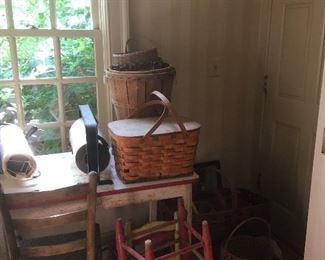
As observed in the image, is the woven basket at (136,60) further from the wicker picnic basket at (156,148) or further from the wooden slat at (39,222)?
the wooden slat at (39,222)

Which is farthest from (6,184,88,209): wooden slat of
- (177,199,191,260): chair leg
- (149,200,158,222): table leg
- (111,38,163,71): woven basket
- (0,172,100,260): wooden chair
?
(149,200,158,222): table leg

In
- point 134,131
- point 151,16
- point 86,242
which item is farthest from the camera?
point 151,16

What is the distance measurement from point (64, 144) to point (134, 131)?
0.69 meters

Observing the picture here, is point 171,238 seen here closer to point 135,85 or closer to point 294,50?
point 135,85

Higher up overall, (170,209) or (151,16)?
(151,16)

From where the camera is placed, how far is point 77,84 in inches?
80.7

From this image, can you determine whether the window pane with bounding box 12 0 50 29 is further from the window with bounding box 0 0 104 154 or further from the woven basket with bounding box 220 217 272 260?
the woven basket with bounding box 220 217 272 260

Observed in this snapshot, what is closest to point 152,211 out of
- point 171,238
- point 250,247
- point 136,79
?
point 171,238

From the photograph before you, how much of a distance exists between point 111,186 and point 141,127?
29cm

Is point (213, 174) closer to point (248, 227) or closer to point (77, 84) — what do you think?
point (248, 227)

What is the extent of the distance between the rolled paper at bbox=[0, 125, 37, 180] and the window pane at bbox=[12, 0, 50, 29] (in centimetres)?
62

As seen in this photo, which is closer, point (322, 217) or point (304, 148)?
point (322, 217)

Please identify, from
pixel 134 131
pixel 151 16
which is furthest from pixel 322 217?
pixel 151 16

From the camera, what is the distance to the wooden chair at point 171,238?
1.49 metres
